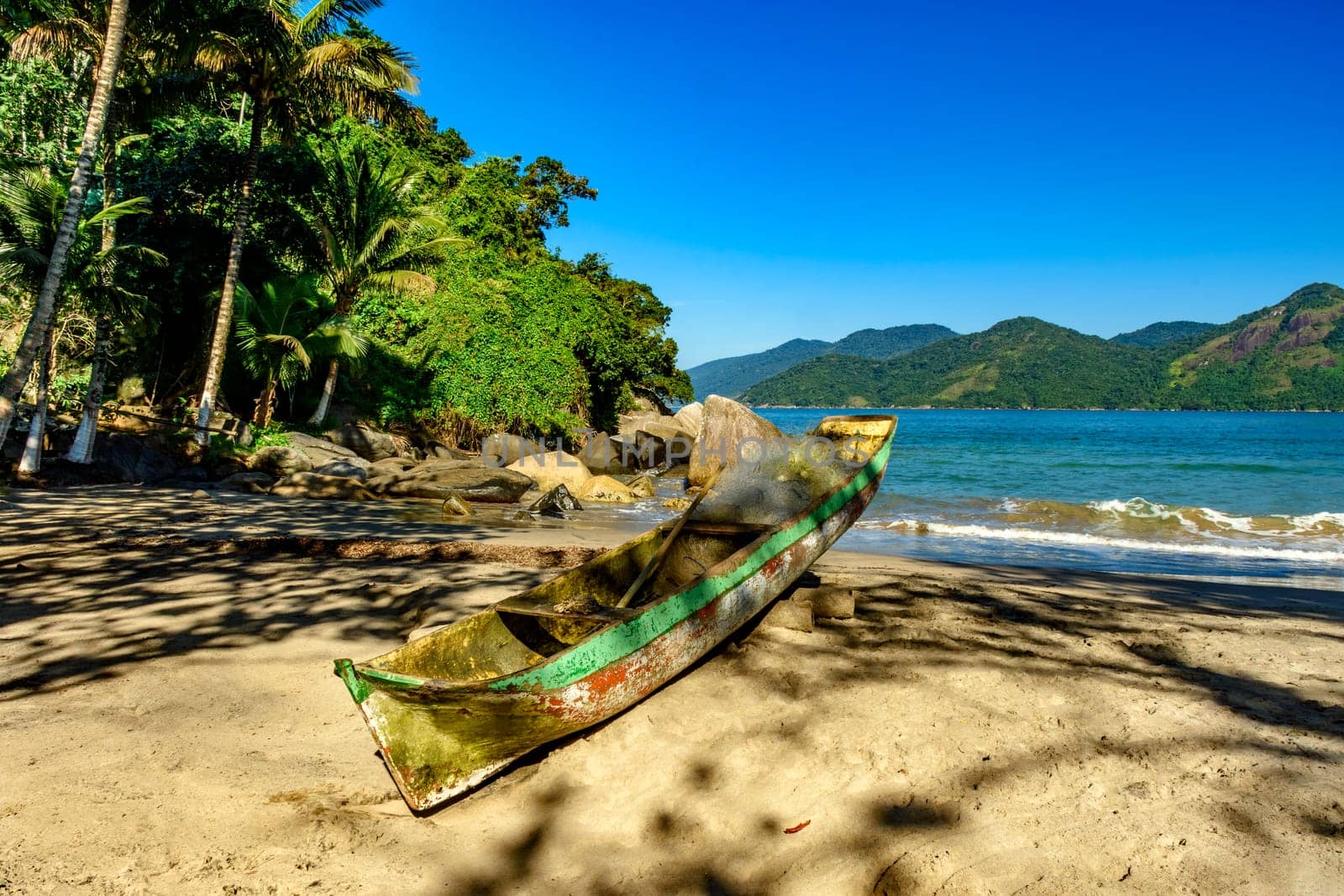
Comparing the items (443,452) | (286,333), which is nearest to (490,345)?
(443,452)

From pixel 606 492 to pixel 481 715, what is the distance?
50.6ft

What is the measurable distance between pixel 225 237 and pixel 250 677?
18640 millimetres

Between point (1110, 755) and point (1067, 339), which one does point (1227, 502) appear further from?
point (1067, 339)

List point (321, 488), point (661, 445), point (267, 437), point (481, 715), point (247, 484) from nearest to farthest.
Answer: point (481, 715) → point (247, 484) → point (321, 488) → point (267, 437) → point (661, 445)

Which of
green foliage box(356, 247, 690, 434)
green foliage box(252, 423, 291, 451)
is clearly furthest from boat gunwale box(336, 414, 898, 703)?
green foliage box(356, 247, 690, 434)

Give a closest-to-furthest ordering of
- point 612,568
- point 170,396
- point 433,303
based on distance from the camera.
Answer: point 612,568 < point 170,396 < point 433,303

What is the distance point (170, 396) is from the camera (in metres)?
19.0

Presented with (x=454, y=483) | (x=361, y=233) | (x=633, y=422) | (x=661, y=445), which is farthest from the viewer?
(x=633, y=422)

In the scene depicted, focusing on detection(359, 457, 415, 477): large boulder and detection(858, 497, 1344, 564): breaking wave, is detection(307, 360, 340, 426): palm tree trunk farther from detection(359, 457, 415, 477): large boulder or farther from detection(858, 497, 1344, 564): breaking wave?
detection(858, 497, 1344, 564): breaking wave

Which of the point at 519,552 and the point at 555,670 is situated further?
the point at 519,552

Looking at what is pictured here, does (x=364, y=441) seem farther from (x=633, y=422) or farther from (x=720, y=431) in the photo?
(x=633, y=422)

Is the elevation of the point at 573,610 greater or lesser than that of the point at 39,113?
lesser

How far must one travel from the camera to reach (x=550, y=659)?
3.47 m

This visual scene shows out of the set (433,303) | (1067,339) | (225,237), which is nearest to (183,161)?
(225,237)
